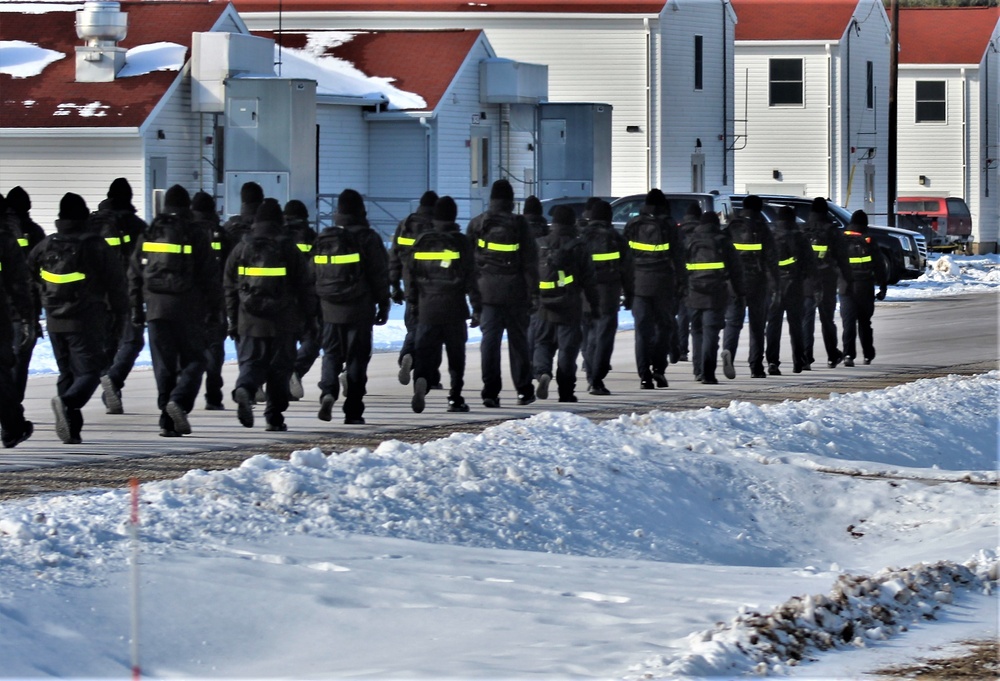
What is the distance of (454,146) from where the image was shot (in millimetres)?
39000

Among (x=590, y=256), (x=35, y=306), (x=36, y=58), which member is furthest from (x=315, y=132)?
(x=35, y=306)

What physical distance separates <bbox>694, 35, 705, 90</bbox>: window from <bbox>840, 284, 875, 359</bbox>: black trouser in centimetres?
2672

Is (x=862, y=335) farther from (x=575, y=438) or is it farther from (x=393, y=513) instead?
(x=393, y=513)

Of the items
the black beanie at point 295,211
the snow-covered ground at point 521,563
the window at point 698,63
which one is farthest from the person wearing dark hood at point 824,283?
the window at point 698,63

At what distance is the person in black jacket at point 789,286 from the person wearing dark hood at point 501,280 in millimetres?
4502

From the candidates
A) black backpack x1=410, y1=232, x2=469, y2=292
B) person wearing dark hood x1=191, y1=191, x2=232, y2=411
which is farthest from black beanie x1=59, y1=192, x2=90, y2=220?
black backpack x1=410, y1=232, x2=469, y2=292

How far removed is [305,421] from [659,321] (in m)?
4.42

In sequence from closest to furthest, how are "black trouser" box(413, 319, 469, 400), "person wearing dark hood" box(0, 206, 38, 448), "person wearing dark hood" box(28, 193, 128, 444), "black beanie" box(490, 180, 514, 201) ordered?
"person wearing dark hood" box(0, 206, 38, 448), "person wearing dark hood" box(28, 193, 128, 444), "black trouser" box(413, 319, 469, 400), "black beanie" box(490, 180, 514, 201)

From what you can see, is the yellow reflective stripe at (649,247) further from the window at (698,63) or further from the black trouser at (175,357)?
the window at (698,63)

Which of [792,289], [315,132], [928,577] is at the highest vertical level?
[315,132]

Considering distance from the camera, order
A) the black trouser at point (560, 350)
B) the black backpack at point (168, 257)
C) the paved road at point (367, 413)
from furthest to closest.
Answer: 1. the black trouser at point (560, 350)
2. the black backpack at point (168, 257)
3. the paved road at point (367, 413)

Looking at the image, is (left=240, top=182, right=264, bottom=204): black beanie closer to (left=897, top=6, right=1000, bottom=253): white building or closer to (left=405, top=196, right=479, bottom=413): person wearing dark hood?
(left=405, top=196, right=479, bottom=413): person wearing dark hood

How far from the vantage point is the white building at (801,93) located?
52.6 meters

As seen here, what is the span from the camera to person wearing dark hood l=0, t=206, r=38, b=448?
506 inches
